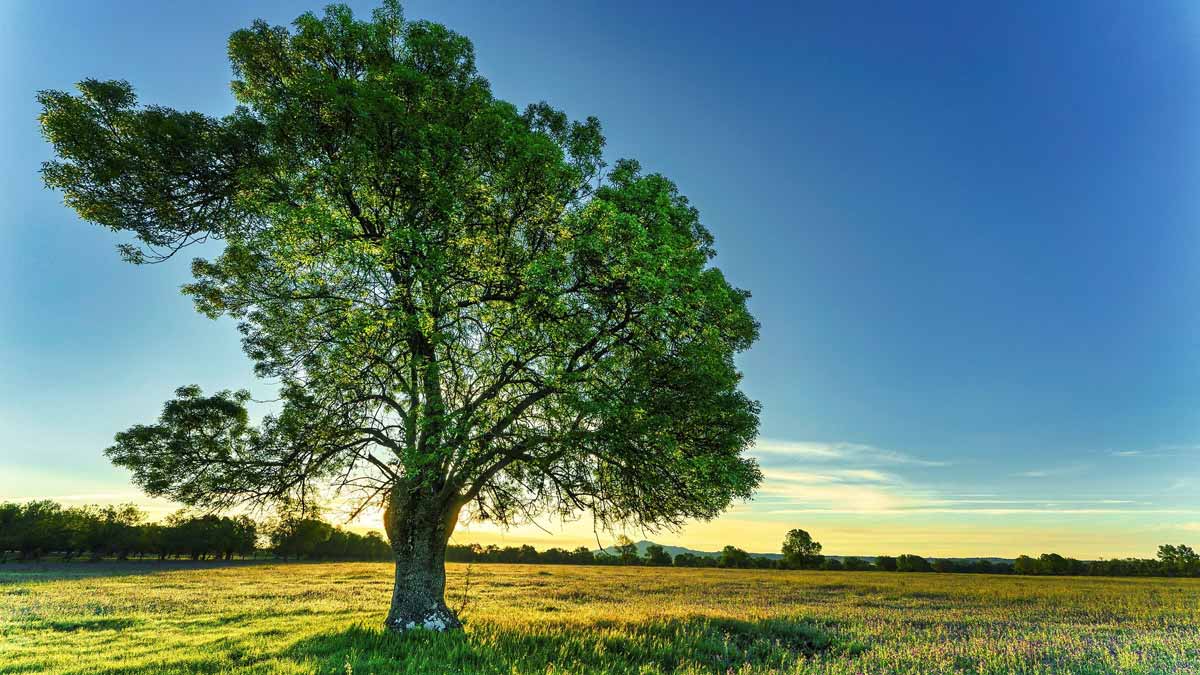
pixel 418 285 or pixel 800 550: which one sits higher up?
pixel 418 285

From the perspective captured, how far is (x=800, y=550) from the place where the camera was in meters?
104

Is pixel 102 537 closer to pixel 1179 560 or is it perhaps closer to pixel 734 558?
pixel 734 558

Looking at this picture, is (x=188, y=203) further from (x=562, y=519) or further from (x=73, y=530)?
(x=73, y=530)

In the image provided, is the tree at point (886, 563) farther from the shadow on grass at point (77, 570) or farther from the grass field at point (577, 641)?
the shadow on grass at point (77, 570)

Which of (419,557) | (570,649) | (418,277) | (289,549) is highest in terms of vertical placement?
(418,277)

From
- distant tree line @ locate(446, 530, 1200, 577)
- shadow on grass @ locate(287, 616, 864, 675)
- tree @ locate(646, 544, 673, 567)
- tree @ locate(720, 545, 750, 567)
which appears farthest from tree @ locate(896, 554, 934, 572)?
shadow on grass @ locate(287, 616, 864, 675)

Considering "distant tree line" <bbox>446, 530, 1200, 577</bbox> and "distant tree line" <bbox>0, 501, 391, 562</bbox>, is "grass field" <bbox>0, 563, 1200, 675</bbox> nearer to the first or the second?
"distant tree line" <bbox>446, 530, 1200, 577</bbox>

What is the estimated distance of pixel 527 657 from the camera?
1086 centimetres

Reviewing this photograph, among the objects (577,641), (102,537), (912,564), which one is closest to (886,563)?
(912,564)

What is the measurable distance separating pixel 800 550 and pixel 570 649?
106458mm

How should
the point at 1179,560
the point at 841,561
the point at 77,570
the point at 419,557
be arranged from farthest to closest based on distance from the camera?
the point at 841,561
the point at 1179,560
the point at 77,570
the point at 419,557

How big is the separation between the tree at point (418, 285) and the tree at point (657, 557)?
83.9 m

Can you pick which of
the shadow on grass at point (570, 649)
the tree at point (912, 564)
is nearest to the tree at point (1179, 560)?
the tree at point (912, 564)

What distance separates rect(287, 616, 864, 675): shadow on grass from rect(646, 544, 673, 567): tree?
82.8 m
